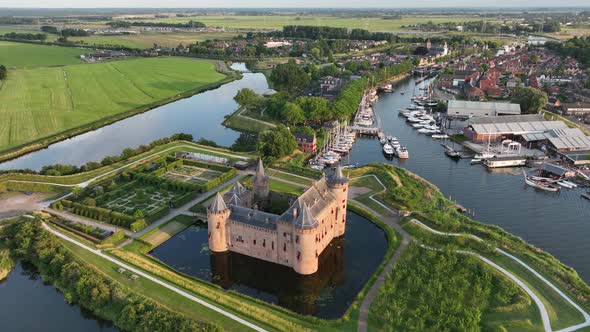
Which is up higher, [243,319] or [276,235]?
[276,235]

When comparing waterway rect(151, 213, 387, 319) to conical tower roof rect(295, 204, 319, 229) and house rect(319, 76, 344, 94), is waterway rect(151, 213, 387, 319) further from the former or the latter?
house rect(319, 76, 344, 94)

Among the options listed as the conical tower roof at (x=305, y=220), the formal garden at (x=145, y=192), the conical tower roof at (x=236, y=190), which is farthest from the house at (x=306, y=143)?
the conical tower roof at (x=305, y=220)

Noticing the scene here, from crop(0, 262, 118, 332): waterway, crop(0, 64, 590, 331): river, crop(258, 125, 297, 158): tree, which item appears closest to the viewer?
crop(0, 262, 118, 332): waterway

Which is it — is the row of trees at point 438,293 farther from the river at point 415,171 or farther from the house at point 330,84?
the house at point 330,84

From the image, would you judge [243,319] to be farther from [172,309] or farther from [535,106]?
[535,106]

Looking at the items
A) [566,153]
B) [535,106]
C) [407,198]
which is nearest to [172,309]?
[407,198]

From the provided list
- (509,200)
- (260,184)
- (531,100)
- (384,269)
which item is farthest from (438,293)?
(531,100)

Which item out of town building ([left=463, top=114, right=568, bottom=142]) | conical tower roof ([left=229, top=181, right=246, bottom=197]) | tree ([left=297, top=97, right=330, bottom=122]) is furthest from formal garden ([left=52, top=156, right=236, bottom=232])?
town building ([left=463, top=114, right=568, bottom=142])
